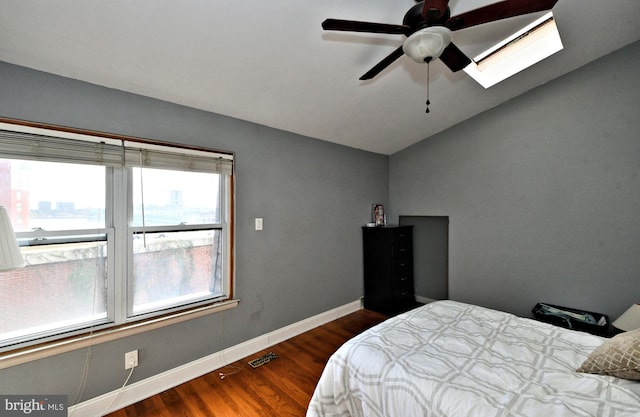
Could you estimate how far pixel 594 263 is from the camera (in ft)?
8.09

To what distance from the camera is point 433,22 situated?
1207 millimetres

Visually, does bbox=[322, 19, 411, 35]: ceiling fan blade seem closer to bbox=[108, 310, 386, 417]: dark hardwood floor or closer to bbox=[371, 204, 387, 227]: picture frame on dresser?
bbox=[108, 310, 386, 417]: dark hardwood floor

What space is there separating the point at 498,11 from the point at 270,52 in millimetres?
1264

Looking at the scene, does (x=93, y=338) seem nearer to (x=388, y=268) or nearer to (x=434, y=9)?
(x=434, y=9)

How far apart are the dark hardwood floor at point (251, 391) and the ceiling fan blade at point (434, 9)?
241 cm

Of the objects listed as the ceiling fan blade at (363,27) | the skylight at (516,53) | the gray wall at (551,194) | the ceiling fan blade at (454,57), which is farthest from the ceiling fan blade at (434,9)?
the gray wall at (551,194)

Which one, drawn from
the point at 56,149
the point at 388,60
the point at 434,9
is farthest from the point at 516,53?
the point at 56,149

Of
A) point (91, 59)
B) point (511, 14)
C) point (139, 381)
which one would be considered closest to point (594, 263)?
point (511, 14)

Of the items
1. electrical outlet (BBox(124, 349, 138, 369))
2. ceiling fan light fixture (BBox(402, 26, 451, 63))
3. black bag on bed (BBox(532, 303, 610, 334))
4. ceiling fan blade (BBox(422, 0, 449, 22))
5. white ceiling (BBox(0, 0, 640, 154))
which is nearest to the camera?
ceiling fan blade (BBox(422, 0, 449, 22))

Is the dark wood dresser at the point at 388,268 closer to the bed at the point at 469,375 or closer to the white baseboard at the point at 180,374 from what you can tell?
the white baseboard at the point at 180,374

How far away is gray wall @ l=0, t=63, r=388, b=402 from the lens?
1.63 m

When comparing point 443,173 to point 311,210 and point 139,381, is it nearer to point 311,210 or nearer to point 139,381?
point 311,210

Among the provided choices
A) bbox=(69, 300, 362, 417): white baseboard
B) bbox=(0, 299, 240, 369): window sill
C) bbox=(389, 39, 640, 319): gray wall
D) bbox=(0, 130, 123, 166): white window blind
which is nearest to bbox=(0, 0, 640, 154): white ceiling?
bbox=(389, 39, 640, 319): gray wall

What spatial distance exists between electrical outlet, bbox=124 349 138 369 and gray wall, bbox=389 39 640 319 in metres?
3.40
